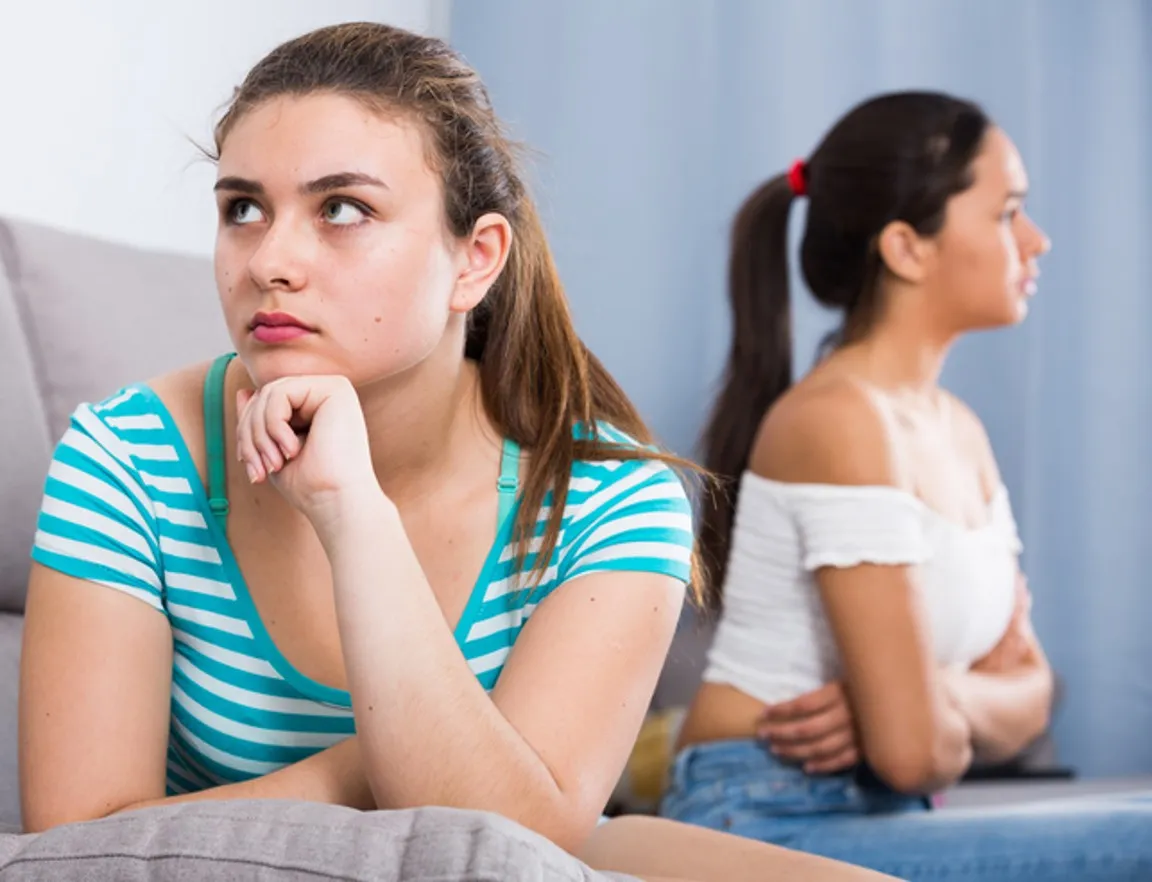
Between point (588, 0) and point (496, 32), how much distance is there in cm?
18

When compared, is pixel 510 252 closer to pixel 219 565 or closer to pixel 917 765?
pixel 219 565

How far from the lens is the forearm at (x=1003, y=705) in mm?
1705

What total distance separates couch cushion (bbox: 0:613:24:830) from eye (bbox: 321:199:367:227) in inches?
19.2

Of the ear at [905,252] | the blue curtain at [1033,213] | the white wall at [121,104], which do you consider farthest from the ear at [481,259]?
the blue curtain at [1033,213]

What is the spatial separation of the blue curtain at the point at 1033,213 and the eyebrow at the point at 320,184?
142 centimetres

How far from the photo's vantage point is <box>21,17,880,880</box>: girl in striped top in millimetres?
875

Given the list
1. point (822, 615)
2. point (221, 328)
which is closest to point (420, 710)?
point (221, 328)

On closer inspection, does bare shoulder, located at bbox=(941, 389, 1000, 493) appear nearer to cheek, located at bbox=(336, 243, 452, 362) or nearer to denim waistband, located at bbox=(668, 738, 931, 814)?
denim waistband, located at bbox=(668, 738, 931, 814)

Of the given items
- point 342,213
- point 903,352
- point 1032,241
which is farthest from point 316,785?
point 1032,241

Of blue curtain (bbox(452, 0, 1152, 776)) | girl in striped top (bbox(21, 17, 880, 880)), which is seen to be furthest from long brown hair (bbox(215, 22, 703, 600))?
blue curtain (bbox(452, 0, 1152, 776))

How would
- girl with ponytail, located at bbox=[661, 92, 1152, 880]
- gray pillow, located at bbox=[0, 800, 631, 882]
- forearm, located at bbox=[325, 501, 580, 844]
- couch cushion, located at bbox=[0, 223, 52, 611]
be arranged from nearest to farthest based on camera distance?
gray pillow, located at bbox=[0, 800, 631, 882], forearm, located at bbox=[325, 501, 580, 844], couch cushion, located at bbox=[0, 223, 52, 611], girl with ponytail, located at bbox=[661, 92, 1152, 880]

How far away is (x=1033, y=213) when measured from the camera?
2.34 meters

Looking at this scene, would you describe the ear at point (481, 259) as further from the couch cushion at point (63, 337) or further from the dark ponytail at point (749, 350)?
the dark ponytail at point (749, 350)

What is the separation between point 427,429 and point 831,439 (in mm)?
671
